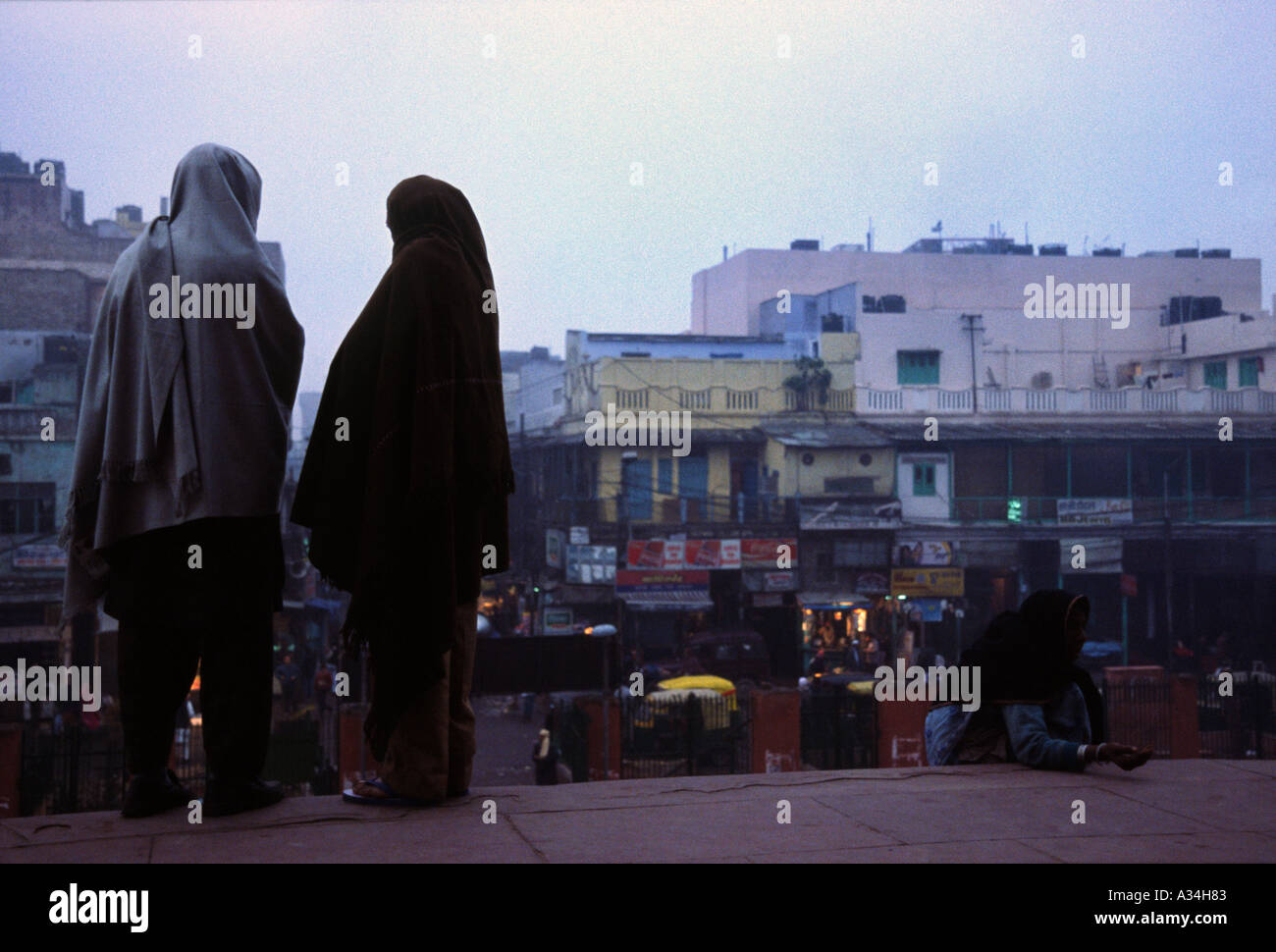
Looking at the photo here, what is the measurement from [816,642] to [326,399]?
24.1 meters

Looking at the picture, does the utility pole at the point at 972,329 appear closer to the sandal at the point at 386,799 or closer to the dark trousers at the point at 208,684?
the sandal at the point at 386,799

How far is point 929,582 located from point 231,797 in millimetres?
25516

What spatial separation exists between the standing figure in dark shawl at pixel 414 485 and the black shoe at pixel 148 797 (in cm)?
39

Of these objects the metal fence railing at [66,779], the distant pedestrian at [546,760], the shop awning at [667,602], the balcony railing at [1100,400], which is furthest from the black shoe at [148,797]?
the balcony railing at [1100,400]

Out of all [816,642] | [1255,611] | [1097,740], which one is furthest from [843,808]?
[1255,611]

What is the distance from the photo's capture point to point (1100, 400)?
30125mm

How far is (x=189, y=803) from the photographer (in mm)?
2635

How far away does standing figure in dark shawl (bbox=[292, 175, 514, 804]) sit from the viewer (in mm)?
2602

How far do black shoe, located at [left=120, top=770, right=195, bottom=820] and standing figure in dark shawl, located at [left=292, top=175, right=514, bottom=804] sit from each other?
0.39 m

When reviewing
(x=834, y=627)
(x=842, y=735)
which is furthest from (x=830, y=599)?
(x=842, y=735)

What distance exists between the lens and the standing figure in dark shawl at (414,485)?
102 inches

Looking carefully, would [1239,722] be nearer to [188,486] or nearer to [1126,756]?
[1126,756]

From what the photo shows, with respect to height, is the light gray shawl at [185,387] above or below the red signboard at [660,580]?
above

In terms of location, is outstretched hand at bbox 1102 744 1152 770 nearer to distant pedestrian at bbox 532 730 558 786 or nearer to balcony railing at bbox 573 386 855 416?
distant pedestrian at bbox 532 730 558 786
